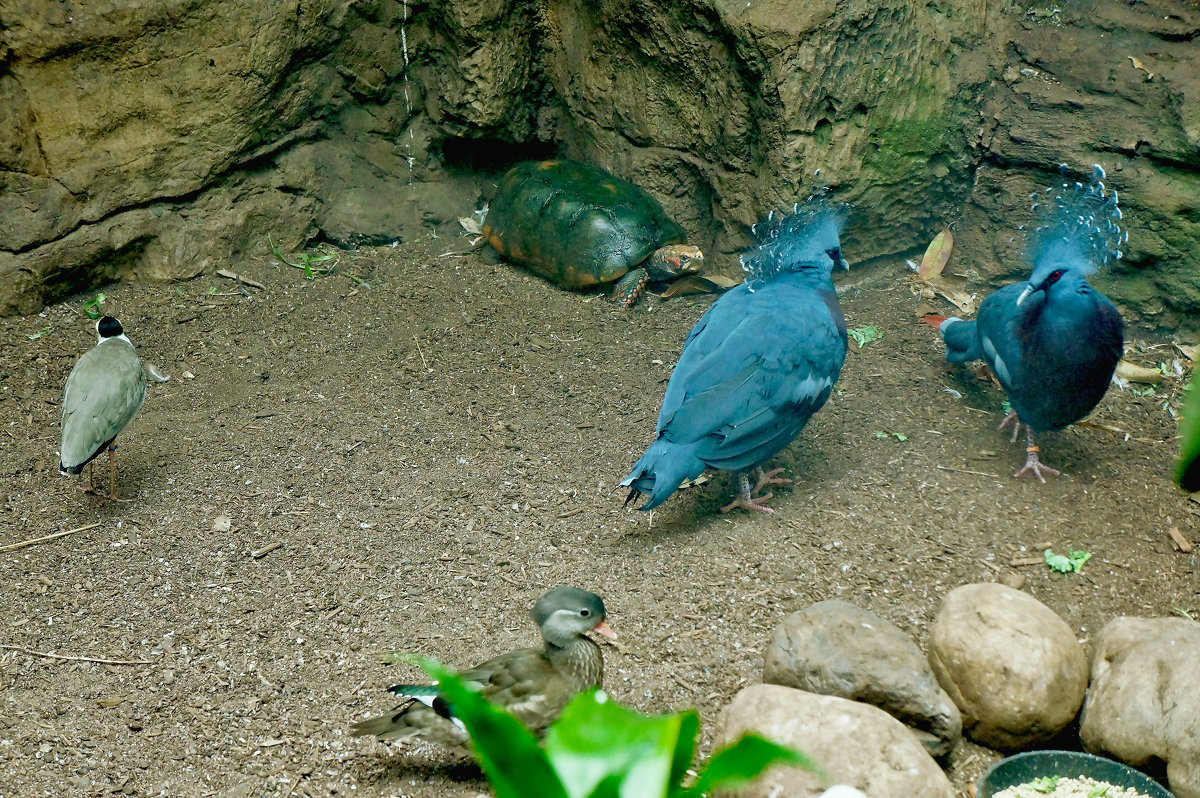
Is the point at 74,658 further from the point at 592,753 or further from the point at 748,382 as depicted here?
the point at 592,753

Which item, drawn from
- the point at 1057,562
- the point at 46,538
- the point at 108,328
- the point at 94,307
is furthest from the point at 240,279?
the point at 1057,562

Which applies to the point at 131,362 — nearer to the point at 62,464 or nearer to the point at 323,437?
the point at 62,464

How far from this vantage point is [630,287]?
5418 mm

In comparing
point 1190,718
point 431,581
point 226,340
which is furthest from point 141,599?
point 1190,718

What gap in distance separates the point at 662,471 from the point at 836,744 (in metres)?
1.27

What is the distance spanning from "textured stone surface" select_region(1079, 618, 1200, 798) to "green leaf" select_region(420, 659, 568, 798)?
2.27m

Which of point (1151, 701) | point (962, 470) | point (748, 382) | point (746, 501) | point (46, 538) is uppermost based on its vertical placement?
point (748, 382)

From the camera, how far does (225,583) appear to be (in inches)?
130

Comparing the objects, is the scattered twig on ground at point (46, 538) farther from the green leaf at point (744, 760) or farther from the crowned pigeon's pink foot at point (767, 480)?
the green leaf at point (744, 760)

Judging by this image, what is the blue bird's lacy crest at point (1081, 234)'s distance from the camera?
3.71 metres

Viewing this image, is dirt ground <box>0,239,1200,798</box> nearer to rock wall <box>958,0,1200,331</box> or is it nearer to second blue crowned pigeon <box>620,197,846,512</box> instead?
second blue crowned pigeon <box>620,197,846,512</box>

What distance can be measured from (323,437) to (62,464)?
1057 millimetres

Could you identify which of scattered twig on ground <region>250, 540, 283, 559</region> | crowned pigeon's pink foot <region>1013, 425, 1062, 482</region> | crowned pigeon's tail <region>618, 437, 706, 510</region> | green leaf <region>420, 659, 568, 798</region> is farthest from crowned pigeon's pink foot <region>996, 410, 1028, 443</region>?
green leaf <region>420, 659, 568, 798</region>

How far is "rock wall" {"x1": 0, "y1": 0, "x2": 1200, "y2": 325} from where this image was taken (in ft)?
15.6
